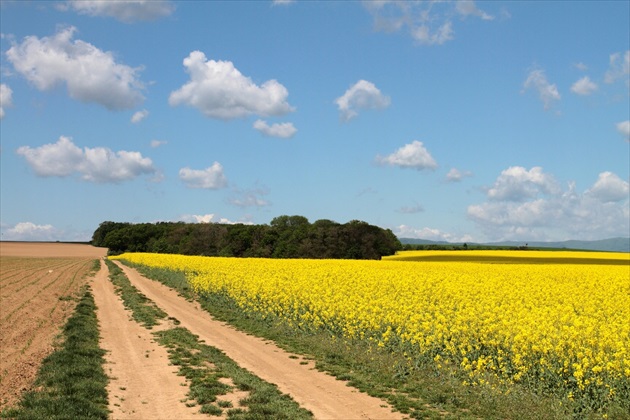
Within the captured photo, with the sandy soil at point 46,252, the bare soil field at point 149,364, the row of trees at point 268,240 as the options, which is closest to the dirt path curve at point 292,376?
the bare soil field at point 149,364

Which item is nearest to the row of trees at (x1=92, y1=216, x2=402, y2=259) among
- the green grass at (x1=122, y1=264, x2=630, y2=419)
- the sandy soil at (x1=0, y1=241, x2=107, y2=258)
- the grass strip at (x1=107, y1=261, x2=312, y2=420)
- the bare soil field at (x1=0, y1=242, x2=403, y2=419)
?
the sandy soil at (x1=0, y1=241, x2=107, y2=258)

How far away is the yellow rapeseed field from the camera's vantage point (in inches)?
482

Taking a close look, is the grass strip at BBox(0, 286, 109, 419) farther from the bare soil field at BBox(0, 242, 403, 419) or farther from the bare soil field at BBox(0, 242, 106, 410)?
the bare soil field at BBox(0, 242, 106, 410)

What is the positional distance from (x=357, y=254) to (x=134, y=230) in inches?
3278

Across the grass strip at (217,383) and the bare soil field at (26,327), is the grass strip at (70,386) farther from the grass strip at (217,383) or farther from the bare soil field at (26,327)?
the grass strip at (217,383)

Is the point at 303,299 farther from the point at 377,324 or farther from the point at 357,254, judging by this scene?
the point at 357,254

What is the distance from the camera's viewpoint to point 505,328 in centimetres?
1470

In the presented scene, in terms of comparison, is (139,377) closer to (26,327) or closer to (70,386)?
(70,386)

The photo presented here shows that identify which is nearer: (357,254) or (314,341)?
(314,341)

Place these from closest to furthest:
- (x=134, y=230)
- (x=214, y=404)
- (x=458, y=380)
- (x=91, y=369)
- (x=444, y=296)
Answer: (x=214, y=404) → (x=458, y=380) → (x=91, y=369) → (x=444, y=296) → (x=134, y=230)

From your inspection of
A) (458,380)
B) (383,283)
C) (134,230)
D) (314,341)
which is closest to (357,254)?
(383,283)

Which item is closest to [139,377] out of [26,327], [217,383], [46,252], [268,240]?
[217,383]

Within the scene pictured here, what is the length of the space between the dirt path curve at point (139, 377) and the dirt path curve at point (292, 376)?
78.9 inches

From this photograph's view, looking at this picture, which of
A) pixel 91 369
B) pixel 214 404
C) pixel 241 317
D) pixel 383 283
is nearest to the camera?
pixel 214 404
